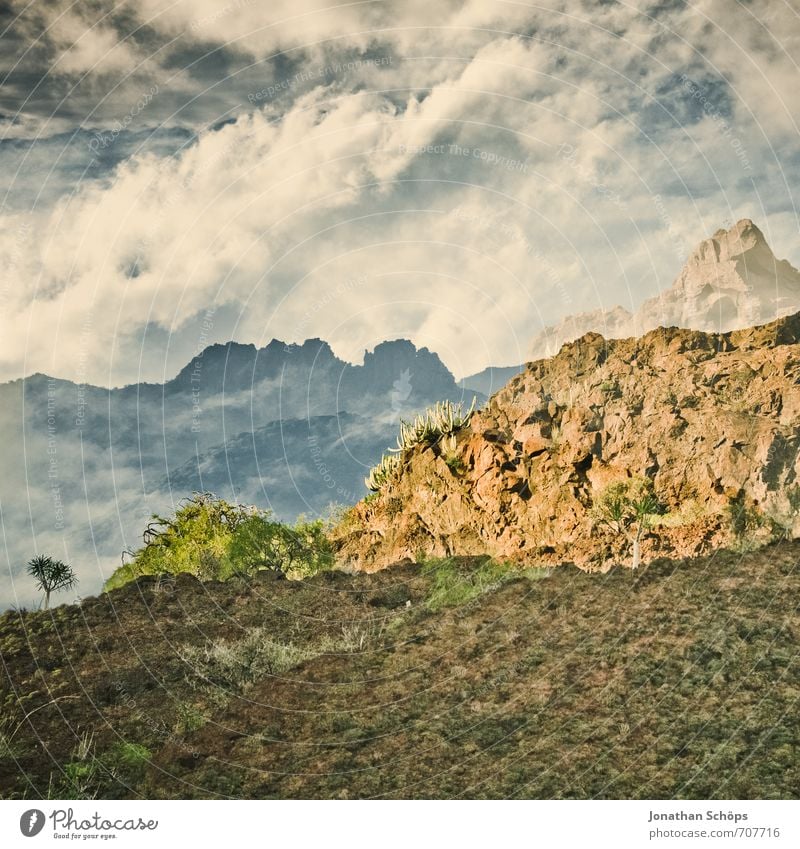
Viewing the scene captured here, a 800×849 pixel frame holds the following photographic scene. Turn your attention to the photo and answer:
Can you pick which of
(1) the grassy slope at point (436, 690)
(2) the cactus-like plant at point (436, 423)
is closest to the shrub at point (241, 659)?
(1) the grassy slope at point (436, 690)

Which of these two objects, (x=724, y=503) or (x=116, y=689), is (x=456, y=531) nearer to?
(x=724, y=503)

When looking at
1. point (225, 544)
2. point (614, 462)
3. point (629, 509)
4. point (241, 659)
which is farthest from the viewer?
point (225, 544)

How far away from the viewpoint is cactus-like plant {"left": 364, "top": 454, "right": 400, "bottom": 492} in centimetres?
2328

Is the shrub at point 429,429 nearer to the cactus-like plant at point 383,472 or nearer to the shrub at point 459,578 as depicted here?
the cactus-like plant at point 383,472

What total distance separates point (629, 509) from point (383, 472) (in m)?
7.83

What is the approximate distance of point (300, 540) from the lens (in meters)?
24.8

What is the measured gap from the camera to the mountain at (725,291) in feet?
96.4

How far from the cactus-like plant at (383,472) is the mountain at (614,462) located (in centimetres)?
33

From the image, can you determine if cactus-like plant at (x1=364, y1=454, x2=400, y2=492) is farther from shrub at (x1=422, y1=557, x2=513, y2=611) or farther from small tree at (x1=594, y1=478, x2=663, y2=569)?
small tree at (x1=594, y1=478, x2=663, y2=569)

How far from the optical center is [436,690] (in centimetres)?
1505

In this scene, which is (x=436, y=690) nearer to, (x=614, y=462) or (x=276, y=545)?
(x=614, y=462)

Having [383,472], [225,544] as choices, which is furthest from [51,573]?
[383,472]

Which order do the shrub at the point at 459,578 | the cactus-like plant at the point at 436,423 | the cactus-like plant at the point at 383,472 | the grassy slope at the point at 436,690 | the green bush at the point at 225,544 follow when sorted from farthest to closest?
the green bush at the point at 225,544, the cactus-like plant at the point at 383,472, the cactus-like plant at the point at 436,423, the shrub at the point at 459,578, the grassy slope at the point at 436,690
